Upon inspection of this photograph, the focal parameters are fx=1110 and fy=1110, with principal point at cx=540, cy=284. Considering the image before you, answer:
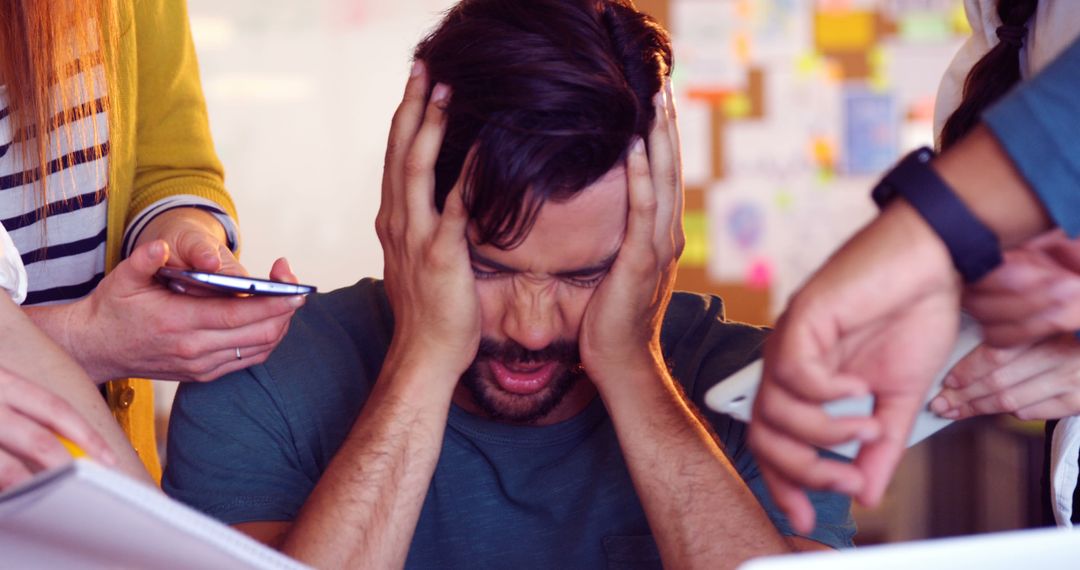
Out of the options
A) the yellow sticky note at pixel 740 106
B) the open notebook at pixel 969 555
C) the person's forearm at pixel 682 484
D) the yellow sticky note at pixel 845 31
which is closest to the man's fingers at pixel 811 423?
the open notebook at pixel 969 555

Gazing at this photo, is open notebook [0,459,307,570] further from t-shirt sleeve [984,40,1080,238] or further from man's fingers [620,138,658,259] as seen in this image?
man's fingers [620,138,658,259]

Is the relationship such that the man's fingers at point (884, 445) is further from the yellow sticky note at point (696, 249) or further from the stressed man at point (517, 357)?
the yellow sticky note at point (696, 249)

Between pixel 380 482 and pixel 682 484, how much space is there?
1.04 ft

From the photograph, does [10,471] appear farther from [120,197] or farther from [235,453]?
[120,197]

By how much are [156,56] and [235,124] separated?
193 cm

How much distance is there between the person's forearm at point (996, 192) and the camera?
26.5 inches

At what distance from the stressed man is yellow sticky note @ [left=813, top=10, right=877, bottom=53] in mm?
2239

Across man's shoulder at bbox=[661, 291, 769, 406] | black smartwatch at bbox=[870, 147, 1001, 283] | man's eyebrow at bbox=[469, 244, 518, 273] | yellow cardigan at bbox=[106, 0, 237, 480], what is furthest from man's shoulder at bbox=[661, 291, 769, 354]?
black smartwatch at bbox=[870, 147, 1001, 283]

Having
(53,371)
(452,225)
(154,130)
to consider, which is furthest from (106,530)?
(154,130)

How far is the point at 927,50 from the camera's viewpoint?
3.46 m

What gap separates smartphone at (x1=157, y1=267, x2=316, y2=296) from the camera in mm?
1074

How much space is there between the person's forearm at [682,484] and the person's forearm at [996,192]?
0.54 m

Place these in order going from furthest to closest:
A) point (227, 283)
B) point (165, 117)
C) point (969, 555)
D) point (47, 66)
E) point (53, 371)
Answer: point (165, 117) < point (47, 66) < point (227, 283) < point (53, 371) < point (969, 555)

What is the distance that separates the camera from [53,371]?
917 millimetres
